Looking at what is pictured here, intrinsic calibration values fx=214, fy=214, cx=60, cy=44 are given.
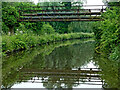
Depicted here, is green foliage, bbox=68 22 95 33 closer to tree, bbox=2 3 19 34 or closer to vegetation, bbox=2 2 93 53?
vegetation, bbox=2 2 93 53

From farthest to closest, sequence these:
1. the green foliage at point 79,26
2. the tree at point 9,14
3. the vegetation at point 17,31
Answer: the green foliage at point 79,26
the tree at point 9,14
the vegetation at point 17,31

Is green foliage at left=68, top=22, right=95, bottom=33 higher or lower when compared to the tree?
lower

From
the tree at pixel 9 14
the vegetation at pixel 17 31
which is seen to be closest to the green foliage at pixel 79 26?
the vegetation at pixel 17 31

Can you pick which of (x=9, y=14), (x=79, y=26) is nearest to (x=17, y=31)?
(x=9, y=14)

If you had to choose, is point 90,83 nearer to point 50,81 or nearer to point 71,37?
point 50,81

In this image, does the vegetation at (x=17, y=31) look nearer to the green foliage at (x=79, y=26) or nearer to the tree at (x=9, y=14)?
the tree at (x=9, y=14)

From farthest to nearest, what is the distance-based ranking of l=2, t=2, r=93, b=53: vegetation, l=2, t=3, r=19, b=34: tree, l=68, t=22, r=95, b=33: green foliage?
l=68, t=22, r=95, b=33: green foliage
l=2, t=3, r=19, b=34: tree
l=2, t=2, r=93, b=53: vegetation

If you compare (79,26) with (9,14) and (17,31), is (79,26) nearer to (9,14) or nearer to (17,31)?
(9,14)

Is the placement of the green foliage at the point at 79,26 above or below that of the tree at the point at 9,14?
below

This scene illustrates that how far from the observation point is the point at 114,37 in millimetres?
11953

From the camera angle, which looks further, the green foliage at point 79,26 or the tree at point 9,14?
the green foliage at point 79,26

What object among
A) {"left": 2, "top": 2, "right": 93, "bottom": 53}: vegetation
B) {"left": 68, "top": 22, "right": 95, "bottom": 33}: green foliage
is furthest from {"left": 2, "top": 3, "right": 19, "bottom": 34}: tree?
{"left": 68, "top": 22, "right": 95, "bottom": 33}: green foliage

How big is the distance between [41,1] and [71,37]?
40.2 feet

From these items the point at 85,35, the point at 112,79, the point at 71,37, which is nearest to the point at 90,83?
the point at 112,79
